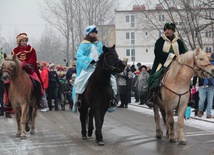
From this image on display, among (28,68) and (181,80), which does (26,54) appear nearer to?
(28,68)

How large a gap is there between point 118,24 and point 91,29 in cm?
6721

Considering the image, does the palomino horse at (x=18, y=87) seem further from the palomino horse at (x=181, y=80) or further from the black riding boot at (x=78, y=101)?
the palomino horse at (x=181, y=80)

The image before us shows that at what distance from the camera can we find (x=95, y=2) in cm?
5028

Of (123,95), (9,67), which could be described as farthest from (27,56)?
(123,95)

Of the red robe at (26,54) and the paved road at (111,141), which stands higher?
the red robe at (26,54)

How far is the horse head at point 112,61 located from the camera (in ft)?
31.2

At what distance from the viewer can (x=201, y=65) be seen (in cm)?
965

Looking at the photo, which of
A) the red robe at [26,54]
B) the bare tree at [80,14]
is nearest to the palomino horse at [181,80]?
the red robe at [26,54]

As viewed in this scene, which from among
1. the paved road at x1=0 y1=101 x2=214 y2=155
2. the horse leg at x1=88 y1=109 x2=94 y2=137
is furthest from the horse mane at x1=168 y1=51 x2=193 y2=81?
the horse leg at x1=88 y1=109 x2=94 y2=137

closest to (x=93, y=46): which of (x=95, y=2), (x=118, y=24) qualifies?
(x=95, y=2)

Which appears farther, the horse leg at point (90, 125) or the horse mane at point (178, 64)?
the horse leg at point (90, 125)

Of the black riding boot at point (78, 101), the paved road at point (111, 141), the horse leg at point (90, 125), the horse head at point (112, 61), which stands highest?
the horse head at point (112, 61)

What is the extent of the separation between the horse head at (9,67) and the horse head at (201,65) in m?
4.47

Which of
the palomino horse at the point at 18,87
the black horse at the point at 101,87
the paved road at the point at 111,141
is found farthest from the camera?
the palomino horse at the point at 18,87
